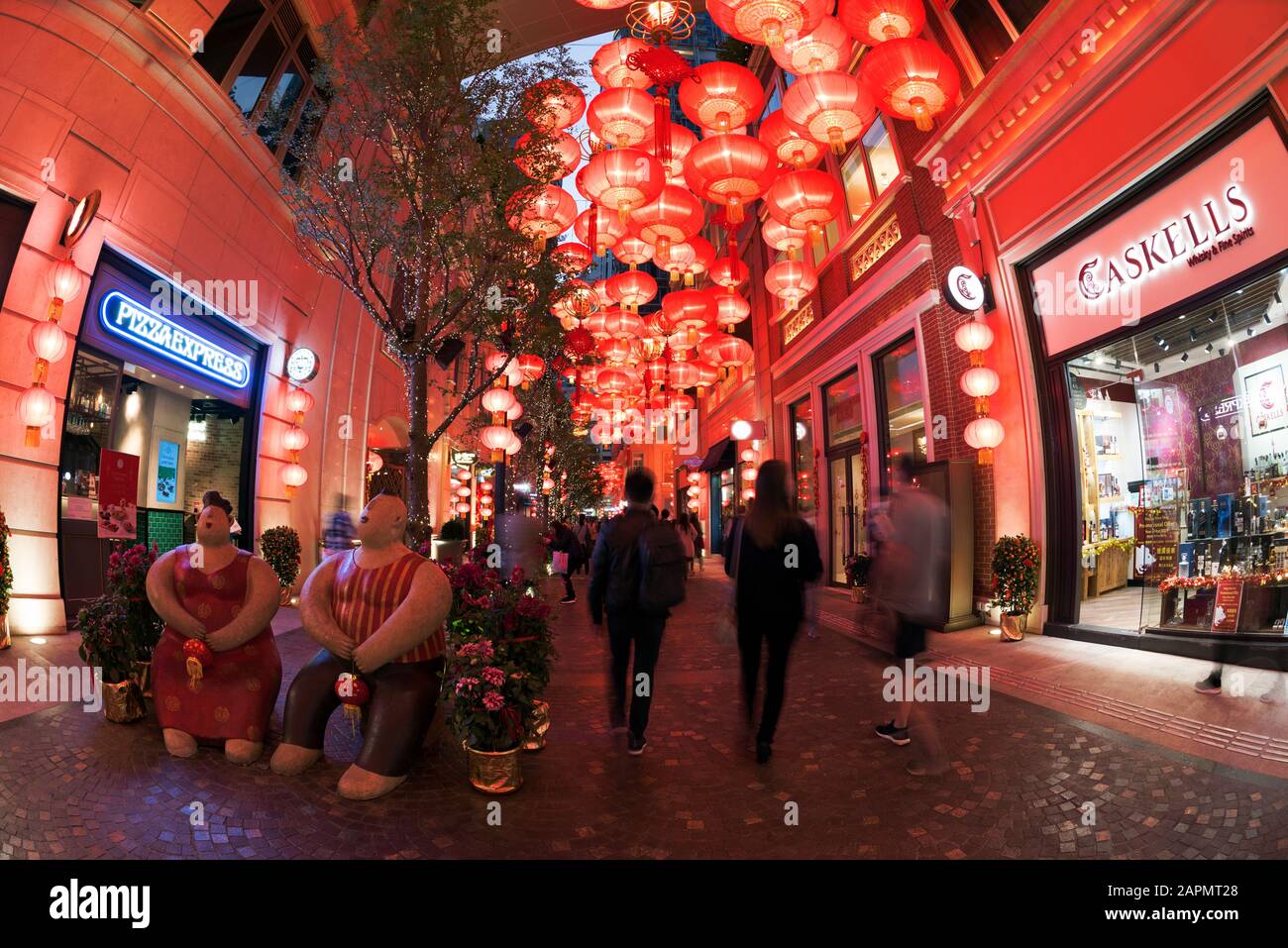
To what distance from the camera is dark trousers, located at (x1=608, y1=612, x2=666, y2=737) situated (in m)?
4.27

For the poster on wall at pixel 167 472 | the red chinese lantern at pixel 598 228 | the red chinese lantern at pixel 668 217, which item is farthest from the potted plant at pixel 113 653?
the poster on wall at pixel 167 472

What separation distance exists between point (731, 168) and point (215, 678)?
7.28 metres

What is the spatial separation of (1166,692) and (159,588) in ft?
25.9

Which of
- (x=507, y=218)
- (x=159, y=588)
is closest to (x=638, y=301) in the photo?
(x=507, y=218)

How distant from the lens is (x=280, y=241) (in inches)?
462

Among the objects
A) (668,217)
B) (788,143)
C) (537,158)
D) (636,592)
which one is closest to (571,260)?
(668,217)

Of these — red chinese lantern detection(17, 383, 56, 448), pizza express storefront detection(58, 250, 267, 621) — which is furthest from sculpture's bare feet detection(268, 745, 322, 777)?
red chinese lantern detection(17, 383, 56, 448)

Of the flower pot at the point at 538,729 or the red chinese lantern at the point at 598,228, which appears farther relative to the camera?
the red chinese lantern at the point at 598,228

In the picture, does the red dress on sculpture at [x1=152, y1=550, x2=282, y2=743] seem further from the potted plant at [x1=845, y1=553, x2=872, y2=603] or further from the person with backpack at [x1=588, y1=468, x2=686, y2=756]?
the potted plant at [x1=845, y1=553, x2=872, y2=603]

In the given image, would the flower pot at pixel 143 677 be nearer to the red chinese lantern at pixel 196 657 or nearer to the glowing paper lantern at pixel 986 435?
the red chinese lantern at pixel 196 657

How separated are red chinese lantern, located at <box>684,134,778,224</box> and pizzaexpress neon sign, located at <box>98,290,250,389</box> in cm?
805

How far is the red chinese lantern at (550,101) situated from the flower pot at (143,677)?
21.7 feet

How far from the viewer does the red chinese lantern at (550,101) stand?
705cm
